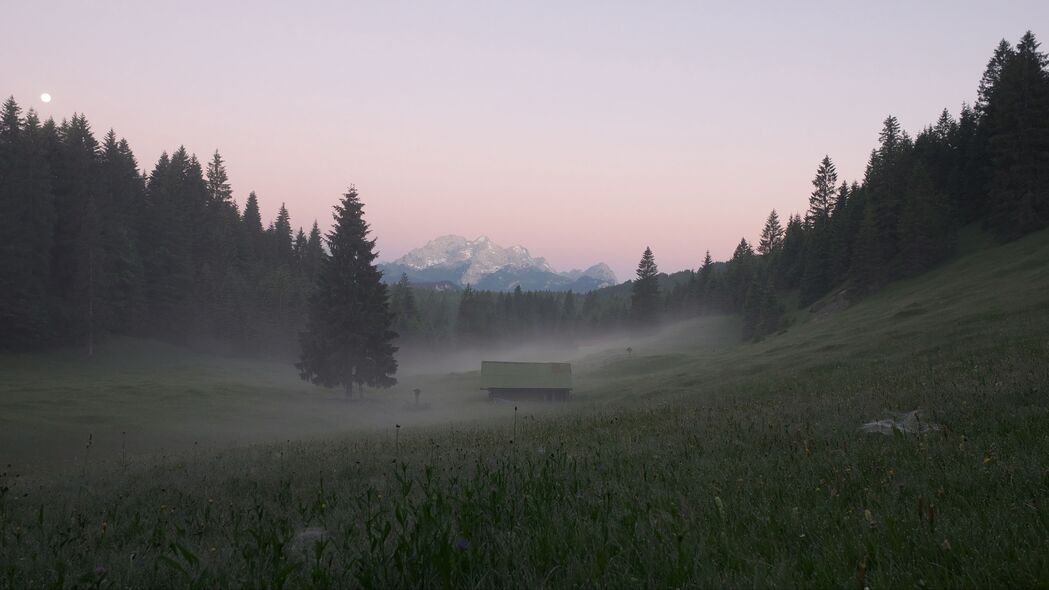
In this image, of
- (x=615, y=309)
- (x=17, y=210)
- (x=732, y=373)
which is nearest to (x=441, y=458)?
(x=732, y=373)

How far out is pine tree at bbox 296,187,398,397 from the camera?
49.8 meters

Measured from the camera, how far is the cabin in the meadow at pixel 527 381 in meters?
54.9

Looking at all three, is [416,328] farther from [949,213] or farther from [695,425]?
[695,425]

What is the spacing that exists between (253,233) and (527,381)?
3152 inches

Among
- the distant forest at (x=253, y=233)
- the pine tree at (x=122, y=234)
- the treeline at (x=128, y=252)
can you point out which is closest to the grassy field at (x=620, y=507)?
the distant forest at (x=253, y=233)

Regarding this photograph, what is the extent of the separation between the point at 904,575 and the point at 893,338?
40349 mm

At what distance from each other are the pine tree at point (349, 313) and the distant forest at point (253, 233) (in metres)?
4.22

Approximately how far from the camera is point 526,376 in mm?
56781

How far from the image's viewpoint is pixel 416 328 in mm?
115875

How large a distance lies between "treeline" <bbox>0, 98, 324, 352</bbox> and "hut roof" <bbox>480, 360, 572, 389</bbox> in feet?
119

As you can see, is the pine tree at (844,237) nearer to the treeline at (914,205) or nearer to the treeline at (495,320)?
the treeline at (914,205)

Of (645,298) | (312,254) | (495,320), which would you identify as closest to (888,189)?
(645,298)

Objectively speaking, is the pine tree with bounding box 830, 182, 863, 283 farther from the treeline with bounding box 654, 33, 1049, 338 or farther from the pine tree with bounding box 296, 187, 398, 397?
the pine tree with bounding box 296, 187, 398, 397

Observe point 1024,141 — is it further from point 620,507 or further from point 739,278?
point 620,507
